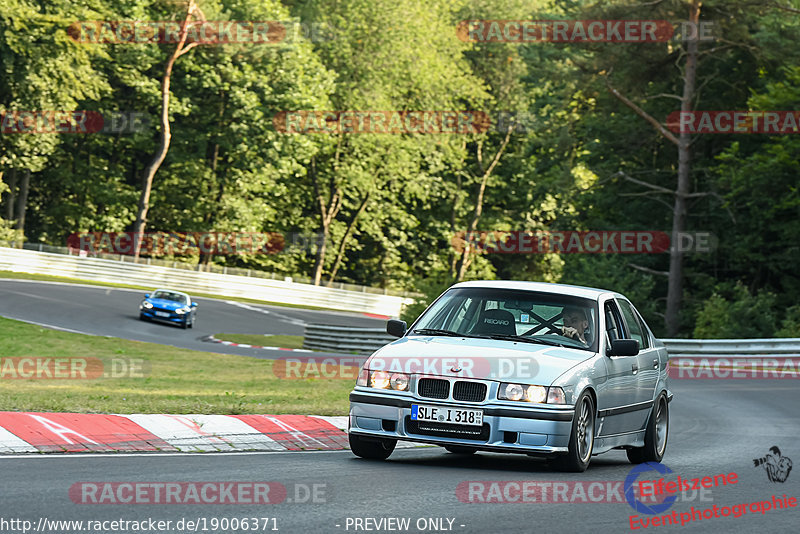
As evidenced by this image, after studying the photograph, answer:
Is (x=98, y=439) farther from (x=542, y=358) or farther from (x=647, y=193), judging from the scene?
(x=647, y=193)

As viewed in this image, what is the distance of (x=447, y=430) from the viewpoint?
9312 millimetres

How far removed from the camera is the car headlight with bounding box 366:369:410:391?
9.52 meters

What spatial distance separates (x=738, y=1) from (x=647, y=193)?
25.1 feet

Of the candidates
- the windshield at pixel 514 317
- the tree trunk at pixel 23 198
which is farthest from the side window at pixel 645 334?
the tree trunk at pixel 23 198

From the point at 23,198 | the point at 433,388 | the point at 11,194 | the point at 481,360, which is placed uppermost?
the point at 11,194

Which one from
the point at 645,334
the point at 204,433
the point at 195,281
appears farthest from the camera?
the point at 195,281

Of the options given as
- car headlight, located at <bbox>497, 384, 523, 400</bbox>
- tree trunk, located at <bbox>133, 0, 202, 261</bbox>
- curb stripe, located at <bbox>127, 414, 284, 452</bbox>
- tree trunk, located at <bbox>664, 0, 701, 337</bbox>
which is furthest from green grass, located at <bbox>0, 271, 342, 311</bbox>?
car headlight, located at <bbox>497, 384, 523, 400</bbox>

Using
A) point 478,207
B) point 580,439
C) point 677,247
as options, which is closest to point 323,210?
point 478,207

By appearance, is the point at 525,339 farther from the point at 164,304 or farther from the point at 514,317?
the point at 164,304

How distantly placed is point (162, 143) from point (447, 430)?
166ft

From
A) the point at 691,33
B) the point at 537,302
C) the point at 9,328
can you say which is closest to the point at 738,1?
the point at 691,33

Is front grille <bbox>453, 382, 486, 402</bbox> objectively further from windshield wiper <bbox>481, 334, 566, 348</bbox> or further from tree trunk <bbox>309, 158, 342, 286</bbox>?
tree trunk <bbox>309, 158, 342, 286</bbox>

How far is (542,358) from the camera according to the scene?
9602 millimetres

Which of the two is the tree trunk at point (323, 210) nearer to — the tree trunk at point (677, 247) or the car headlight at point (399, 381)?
the tree trunk at point (677, 247)
